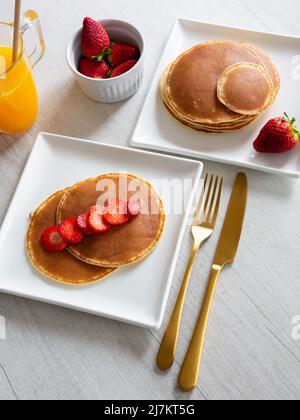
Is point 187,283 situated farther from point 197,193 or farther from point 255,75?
point 255,75

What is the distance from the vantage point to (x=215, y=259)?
1131 mm

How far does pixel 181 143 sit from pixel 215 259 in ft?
1.02

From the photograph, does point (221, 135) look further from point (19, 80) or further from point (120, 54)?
point (19, 80)

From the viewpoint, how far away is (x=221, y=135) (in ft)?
4.03

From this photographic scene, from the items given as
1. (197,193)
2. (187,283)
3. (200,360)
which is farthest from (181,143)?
(200,360)

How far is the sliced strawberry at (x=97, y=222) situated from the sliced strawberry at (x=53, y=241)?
76mm

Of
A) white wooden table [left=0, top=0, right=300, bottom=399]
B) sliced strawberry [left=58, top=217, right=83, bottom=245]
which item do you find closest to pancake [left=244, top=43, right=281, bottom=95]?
white wooden table [left=0, top=0, right=300, bottom=399]

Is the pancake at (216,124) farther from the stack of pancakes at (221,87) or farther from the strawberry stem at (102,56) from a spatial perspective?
the strawberry stem at (102,56)

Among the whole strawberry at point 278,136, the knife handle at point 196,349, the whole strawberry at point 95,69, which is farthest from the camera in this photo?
the whole strawberry at point 95,69

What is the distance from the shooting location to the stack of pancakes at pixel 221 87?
47.1 inches

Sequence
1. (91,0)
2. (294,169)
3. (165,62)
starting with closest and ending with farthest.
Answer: (294,169) → (165,62) → (91,0)

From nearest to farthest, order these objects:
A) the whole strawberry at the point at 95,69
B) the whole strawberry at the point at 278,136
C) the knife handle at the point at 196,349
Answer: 1. the knife handle at the point at 196,349
2. the whole strawberry at the point at 278,136
3. the whole strawberry at the point at 95,69

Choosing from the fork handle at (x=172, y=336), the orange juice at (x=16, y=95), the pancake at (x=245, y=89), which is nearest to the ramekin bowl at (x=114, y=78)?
the orange juice at (x=16, y=95)

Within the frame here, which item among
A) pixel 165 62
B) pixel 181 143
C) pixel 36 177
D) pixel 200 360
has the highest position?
pixel 165 62
